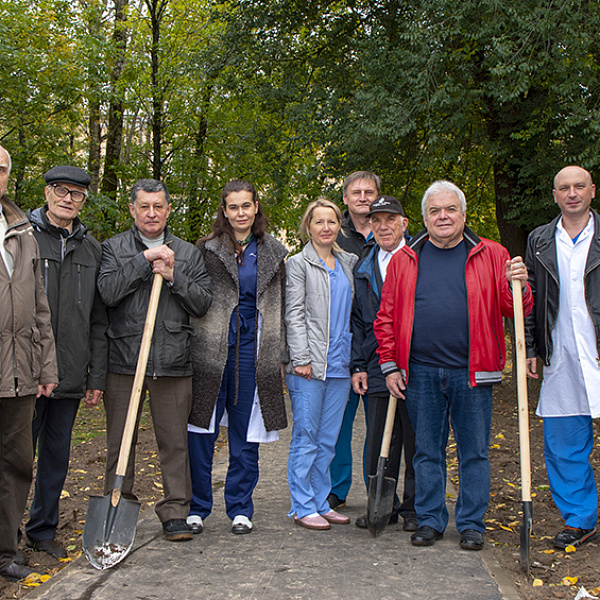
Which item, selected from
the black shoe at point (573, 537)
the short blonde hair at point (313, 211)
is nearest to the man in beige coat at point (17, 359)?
the short blonde hair at point (313, 211)

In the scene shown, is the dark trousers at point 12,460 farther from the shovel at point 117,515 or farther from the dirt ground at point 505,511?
the shovel at point 117,515

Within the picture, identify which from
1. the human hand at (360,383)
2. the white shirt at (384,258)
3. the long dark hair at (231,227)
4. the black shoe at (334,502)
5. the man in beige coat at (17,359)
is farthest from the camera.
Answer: the black shoe at (334,502)

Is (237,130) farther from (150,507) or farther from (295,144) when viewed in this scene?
(150,507)

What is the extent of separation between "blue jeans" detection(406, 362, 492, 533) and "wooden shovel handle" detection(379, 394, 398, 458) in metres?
0.11

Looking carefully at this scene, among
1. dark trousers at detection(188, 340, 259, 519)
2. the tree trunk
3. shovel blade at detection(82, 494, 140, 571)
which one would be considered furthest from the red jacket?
the tree trunk

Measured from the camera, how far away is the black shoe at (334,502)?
5238 mm

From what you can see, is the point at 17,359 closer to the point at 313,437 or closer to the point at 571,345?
the point at 313,437

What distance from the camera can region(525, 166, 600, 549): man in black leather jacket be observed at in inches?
172

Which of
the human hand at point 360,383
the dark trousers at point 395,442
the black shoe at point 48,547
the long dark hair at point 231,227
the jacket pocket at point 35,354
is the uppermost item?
the long dark hair at point 231,227

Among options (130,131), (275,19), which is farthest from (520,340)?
(130,131)

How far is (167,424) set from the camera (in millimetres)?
4430

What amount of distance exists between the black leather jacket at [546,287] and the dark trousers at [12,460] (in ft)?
10.1

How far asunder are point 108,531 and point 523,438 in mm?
2353

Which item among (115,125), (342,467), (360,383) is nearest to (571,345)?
(360,383)
